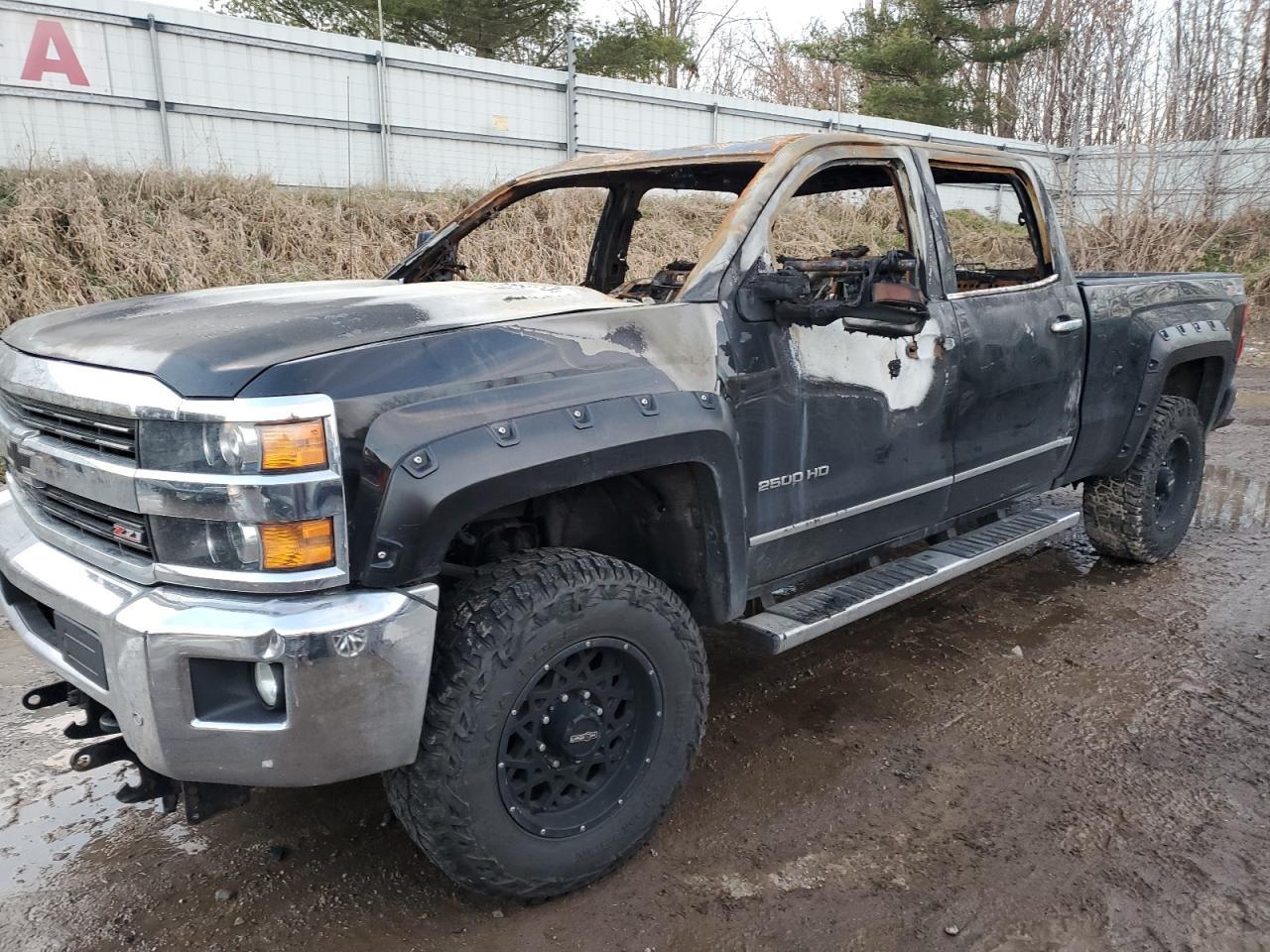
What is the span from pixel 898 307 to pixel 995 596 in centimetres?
245

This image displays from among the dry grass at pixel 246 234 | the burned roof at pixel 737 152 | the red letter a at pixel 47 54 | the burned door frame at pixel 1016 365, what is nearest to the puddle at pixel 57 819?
the burned roof at pixel 737 152

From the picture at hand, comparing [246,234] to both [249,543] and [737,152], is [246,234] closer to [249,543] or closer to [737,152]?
[737,152]

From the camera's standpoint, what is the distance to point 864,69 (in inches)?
878

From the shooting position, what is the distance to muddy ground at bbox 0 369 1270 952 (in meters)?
2.33

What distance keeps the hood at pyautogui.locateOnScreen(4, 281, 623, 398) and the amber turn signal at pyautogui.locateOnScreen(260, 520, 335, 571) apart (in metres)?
0.30

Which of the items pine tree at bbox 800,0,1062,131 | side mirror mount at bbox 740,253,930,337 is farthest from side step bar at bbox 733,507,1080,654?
pine tree at bbox 800,0,1062,131

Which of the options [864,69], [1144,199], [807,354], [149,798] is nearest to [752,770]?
[807,354]

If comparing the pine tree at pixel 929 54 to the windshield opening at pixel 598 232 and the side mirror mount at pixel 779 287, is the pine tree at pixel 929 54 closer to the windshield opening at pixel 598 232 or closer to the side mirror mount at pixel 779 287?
the windshield opening at pixel 598 232

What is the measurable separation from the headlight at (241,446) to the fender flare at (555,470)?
0.16 m

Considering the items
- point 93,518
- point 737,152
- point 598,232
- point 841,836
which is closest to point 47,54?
point 598,232

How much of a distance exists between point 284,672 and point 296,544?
261 mm

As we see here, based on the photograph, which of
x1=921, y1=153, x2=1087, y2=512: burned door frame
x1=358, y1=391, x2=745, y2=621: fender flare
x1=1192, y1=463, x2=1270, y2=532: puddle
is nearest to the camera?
x1=358, y1=391, x2=745, y2=621: fender flare

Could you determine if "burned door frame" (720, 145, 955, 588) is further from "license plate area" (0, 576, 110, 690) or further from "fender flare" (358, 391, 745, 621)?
"license plate area" (0, 576, 110, 690)

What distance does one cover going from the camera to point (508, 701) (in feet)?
7.29
